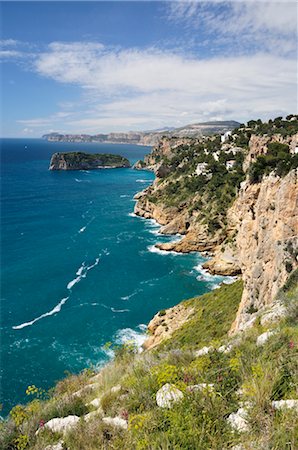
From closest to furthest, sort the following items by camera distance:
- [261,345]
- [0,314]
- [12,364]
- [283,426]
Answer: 1. [283,426]
2. [261,345]
3. [12,364]
4. [0,314]

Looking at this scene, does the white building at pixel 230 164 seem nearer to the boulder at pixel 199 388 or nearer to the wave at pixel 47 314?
the wave at pixel 47 314

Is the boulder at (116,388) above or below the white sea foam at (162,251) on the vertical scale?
above

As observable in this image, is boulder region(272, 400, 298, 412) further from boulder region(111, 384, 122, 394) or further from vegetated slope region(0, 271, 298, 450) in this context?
boulder region(111, 384, 122, 394)

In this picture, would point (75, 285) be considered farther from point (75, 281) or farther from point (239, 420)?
point (239, 420)

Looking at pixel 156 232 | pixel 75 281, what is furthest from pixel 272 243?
pixel 156 232

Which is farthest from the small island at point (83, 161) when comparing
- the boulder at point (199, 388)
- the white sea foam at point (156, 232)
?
the boulder at point (199, 388)

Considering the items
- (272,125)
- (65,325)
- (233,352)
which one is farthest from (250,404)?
(272,125)

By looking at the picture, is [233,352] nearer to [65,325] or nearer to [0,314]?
[65,325]

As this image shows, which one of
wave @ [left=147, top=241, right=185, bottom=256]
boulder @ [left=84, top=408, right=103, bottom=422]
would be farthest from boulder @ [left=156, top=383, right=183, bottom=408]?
wave @ [left=147, top=241, right=185, bottom=256]
